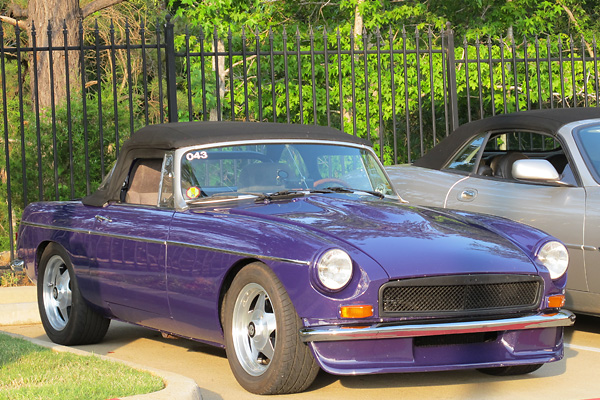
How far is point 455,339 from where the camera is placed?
518cm

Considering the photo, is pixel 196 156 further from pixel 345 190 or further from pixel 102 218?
pixel 345 190

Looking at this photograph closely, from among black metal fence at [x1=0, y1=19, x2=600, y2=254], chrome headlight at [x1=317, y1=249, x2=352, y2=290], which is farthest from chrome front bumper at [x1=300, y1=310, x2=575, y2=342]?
black metal fence at [x1=0, y1=19, x2=600, y2=254]

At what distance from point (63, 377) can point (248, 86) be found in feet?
54.7

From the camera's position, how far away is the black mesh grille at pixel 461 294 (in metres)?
4.98

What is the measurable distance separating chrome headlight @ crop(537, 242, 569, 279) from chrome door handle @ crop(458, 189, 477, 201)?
218 centimetres

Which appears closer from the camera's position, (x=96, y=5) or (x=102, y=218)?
(x=102, y=218)

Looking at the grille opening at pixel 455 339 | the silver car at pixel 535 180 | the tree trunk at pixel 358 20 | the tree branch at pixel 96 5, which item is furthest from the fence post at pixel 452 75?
the tree trunk at pixel 358 20

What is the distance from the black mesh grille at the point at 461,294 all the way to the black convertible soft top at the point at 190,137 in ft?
6.29

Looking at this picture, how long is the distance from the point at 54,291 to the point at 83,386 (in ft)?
8.80

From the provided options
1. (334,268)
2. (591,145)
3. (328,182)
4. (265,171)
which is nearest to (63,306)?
(265,171)

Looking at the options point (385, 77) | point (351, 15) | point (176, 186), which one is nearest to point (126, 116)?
point (176, 186)

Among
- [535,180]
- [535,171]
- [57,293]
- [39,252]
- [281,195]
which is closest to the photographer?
[281,195]

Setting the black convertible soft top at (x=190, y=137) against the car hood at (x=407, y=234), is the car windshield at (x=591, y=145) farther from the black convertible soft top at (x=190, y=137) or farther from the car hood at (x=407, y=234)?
the black convertible soft top at (x=190, y=137)

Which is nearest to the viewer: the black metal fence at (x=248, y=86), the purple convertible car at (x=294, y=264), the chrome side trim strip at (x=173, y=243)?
the purple convertible car at (x=294, y=264)
